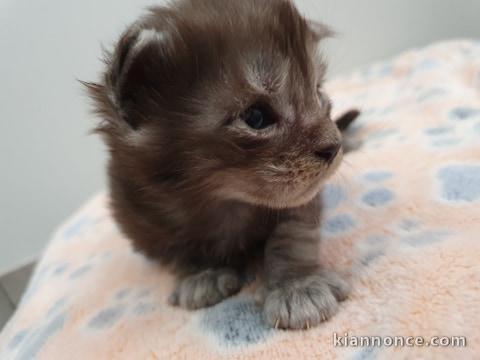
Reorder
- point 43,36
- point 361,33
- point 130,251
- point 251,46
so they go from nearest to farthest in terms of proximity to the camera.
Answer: point 251,46 < point 130,251 < point 43,36 < point 361,33

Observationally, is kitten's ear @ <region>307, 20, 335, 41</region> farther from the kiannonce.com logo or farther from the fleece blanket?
the kiannonce.com logo

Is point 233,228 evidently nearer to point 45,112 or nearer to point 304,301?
point 304,301

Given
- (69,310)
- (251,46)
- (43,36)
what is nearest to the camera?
(251,46)

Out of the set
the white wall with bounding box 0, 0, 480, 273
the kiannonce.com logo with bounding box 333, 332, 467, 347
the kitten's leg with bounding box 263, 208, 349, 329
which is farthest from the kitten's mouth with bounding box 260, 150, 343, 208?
the white wall with bounding box 0, 0, 480, 273

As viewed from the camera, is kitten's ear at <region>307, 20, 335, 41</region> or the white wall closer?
kitten's ear at <region>307, 20, 335, 41</region>

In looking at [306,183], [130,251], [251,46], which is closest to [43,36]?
[130,251]

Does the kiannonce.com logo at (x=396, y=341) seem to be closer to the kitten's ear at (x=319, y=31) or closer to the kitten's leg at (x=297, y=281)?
the kitten's leg at (x=297, y=281)

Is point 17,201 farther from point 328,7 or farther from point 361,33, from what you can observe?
point 361,33
